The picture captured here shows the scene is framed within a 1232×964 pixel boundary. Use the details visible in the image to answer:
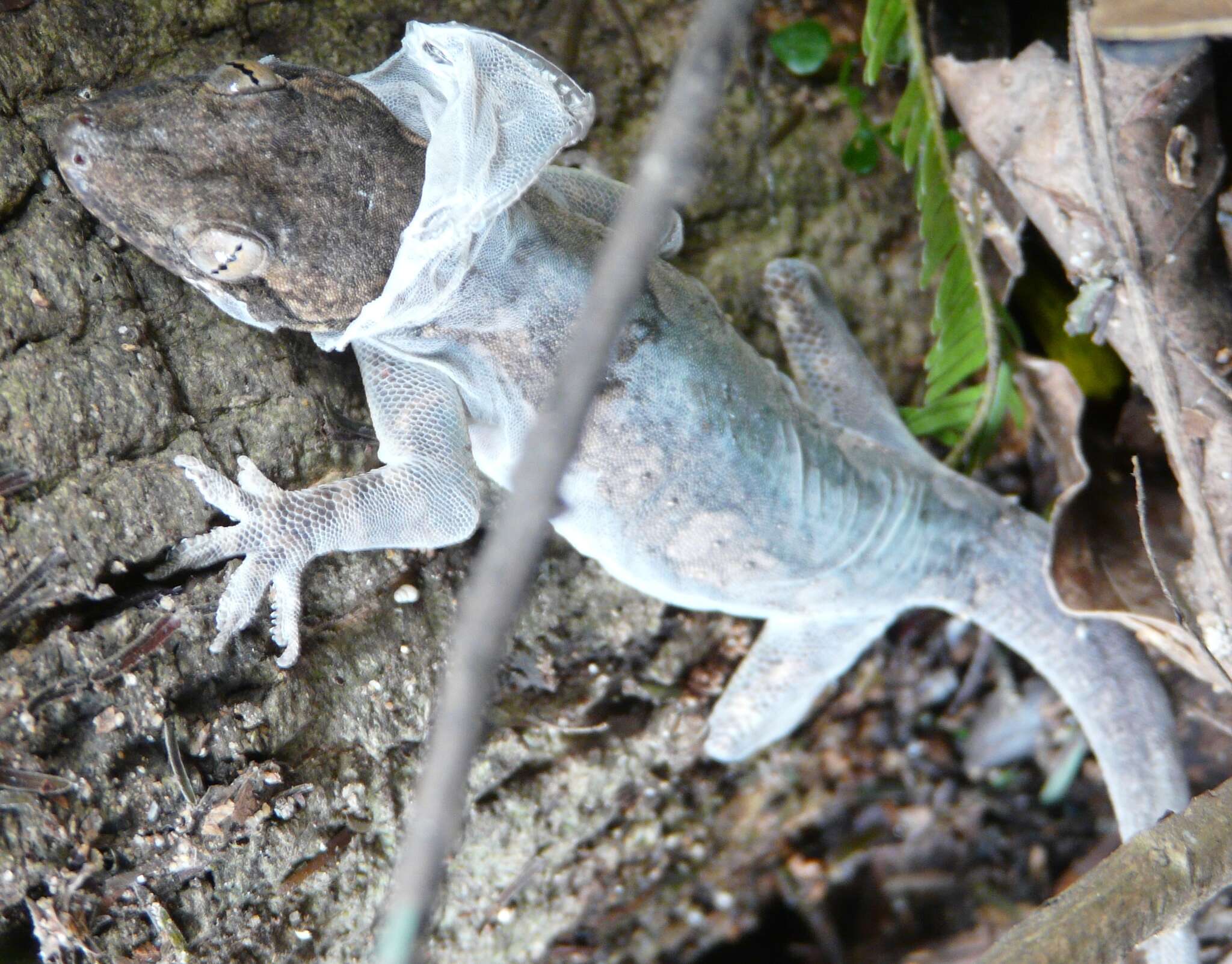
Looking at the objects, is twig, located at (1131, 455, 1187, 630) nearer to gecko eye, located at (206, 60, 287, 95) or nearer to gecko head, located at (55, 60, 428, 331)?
gecko head, located at (55, 60, 428, 331)

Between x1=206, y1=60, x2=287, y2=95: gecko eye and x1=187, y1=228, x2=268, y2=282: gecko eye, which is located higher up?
x1=206, y1=60, x2=287, y2=95: gecko eye

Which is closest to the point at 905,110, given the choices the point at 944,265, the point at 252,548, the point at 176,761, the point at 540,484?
the point at 944,265

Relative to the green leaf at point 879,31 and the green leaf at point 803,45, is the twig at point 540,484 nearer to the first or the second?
the green leaf at point 879,31

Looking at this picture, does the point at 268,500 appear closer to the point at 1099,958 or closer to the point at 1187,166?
the point at 1099,958

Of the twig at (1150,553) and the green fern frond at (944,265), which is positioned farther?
the green fern frond at (944,265)

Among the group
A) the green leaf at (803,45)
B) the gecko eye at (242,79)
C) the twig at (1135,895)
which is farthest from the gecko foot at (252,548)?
the green leaf at (803,45)

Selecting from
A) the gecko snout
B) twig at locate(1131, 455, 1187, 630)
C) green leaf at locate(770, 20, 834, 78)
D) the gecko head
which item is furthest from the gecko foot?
twig at locate(1131, 455, 1187, 630)

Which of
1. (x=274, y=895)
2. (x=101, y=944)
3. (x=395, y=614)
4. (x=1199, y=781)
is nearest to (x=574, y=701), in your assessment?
(x=395, y=614)
